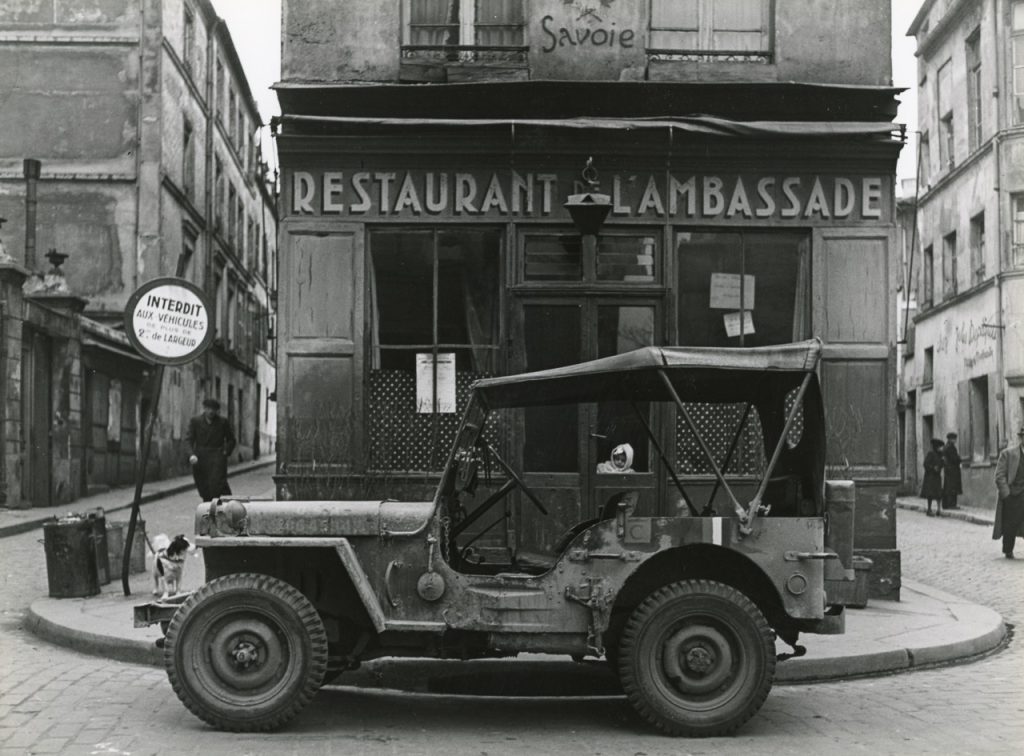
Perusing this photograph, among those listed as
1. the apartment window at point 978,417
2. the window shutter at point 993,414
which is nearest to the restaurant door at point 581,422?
→ the window shutter at point 993,414

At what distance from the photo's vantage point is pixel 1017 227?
27391 millimetres

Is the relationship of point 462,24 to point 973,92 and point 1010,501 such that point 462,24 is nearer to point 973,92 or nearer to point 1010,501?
point 1010,501

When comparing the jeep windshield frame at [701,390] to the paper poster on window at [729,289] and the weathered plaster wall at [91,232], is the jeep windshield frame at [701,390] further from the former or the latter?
the weathered plaster wall at [91,232]

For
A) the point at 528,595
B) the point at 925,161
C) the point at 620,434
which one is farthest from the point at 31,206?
the point at 925,161

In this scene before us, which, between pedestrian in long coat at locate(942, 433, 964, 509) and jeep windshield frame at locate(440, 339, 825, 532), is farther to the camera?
pedestrian in long coat at locate(942, 433, 964, 509)

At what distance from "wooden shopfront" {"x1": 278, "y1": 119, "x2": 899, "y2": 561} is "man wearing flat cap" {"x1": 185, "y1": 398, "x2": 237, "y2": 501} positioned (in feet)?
15.1

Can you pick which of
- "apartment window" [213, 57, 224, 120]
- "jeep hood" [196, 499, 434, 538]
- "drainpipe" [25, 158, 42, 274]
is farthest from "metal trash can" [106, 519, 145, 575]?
"apartment window" [213, 57, 224, 120]

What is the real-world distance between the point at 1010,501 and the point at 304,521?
39.6ft

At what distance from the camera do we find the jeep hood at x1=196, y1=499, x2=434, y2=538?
6.73m

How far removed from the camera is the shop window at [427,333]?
38.4 ft

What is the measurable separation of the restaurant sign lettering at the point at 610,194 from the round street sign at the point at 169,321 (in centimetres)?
Answer: 162

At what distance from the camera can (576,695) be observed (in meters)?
7.92

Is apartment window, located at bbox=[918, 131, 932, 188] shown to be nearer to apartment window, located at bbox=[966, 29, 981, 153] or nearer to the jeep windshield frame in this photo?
apartment window, located at bbox=[966, 29, 981, 153]

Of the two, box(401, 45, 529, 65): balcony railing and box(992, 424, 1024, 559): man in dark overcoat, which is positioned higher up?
box(401, 45, 529, 65): balcony railing
